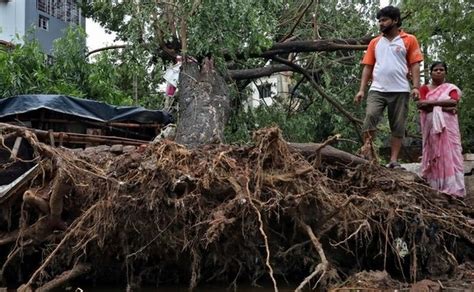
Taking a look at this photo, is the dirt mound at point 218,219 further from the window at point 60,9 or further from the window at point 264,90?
the window at point 60,9

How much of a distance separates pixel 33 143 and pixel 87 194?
A: 60 centimetres

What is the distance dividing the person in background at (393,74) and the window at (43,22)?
21.0 metres

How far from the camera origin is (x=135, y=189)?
4387mm

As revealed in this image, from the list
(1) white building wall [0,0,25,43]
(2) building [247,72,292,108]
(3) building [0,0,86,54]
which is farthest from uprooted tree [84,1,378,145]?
(1) white building wall [0,0,25,43]

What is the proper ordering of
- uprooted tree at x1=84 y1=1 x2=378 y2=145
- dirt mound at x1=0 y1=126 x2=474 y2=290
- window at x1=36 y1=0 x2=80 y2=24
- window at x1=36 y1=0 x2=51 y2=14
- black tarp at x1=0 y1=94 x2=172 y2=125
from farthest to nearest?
window at x1=36 y1=0 x2=80 y2=24
window at x1=36 y1=0 x2=51 y2=14
black tarp at x1=0 y1=94 x2=172 y2=125
uprooted tree at x1=84 y1=1 x2=378 y2=145
dirt mound at x1=0 y1=126 x2=474 y2=290

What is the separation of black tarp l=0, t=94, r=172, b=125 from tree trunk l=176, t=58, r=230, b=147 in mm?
1580

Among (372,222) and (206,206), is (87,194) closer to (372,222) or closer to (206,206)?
(206,206)

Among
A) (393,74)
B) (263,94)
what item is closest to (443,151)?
(393,74)

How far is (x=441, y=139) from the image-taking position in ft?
17.3

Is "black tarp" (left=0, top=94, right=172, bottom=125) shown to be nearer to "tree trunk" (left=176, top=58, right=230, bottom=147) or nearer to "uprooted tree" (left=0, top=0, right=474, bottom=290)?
"tree trunk" (left=176, top=58, right=230, bottom=147)

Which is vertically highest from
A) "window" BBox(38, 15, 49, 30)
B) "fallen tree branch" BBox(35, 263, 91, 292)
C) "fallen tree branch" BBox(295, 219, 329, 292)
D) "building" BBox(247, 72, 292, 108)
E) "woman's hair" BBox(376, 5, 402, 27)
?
"window" BBox(38, 15, 49, 30)

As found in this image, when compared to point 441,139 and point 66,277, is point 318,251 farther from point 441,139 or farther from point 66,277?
point 66,277

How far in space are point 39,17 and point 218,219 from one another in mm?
21933

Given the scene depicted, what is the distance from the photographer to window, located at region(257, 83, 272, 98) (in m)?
9.87
